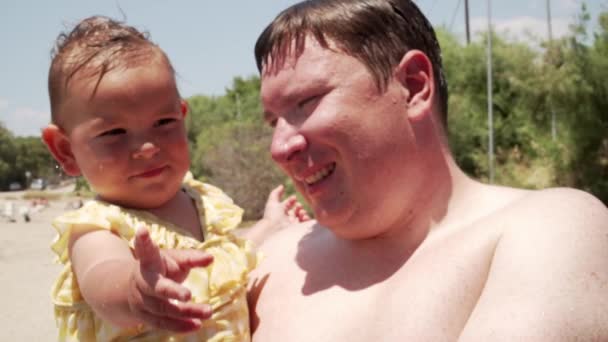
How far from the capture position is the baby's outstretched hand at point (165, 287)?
1.44 m

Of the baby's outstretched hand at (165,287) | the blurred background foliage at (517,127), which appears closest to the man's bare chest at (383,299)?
the baby's outstretched hand at (165,287)

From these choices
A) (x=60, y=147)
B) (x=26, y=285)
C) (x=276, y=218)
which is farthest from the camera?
→ (x=26, y=285)

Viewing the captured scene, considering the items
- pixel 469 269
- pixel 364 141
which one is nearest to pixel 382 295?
pixel 469 269

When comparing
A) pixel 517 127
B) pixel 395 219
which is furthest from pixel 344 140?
pixel 517 127

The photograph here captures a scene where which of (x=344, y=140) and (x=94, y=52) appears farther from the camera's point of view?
(x=94, y=52)

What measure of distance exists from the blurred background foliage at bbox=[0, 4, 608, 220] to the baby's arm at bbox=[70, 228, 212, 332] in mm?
8703

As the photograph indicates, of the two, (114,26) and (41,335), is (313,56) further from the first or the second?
(41,335)

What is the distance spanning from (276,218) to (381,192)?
1113 mm

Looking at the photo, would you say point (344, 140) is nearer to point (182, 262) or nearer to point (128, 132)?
point (182, 262)

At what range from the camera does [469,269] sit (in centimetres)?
167

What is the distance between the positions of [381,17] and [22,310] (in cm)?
820

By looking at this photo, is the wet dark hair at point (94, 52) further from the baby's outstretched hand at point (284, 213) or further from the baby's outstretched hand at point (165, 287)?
the baby's outstretched hand at point (284, 213)

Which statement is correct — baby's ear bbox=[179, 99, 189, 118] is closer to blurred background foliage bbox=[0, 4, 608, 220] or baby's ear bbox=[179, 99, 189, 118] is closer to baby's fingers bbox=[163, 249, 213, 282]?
baby's fingers bbox=[163, 249, 213, 282]

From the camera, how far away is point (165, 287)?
142 cm
